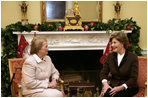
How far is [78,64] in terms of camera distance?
14.6 feet

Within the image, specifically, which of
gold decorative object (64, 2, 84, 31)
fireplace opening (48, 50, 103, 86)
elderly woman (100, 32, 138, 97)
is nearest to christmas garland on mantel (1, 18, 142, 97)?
gold decorative object (64, 2, 84, 31)

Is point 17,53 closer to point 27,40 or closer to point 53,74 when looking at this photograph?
point 27,40

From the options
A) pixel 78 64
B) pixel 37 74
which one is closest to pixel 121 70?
pixel 37 74

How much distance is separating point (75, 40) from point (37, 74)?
1.72 meters

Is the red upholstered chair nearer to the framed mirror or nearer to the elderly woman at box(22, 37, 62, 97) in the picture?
the elderly woman at box(22, 37, 62, 97)

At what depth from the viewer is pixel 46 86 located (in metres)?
2.44

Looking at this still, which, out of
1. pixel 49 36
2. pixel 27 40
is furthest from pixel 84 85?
pixel 27 40

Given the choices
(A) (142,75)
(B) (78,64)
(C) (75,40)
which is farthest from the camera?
(B) (78,64)

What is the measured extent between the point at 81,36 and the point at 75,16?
43 centimetres

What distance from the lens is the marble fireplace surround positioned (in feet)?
13.0

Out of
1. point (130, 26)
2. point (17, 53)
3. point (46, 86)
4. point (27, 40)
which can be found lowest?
point (46, 86)

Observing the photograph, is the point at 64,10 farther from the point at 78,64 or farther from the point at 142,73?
the point at 142,73

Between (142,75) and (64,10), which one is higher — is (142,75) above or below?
below

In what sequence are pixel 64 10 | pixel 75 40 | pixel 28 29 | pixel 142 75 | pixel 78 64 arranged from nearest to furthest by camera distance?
pixel 142 75
pixel 28 29
pixel 75 40
pixel 64 10
pixel 78 64
